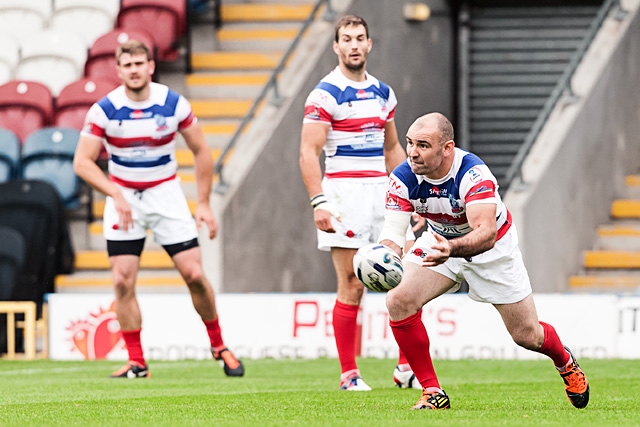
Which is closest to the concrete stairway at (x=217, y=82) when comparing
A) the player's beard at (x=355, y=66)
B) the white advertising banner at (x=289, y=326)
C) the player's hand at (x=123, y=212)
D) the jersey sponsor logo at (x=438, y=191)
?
the white advertising banner at (x=289, y=326)

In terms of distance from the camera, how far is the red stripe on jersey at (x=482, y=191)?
7.15 meters

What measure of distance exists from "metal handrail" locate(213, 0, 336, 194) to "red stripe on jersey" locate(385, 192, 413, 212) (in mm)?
7499

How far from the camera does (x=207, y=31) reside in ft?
59.0

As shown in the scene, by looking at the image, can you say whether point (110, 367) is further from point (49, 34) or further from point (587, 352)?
point (49, 34)

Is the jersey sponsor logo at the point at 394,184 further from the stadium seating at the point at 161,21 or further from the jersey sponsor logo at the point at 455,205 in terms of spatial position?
the stadium seating at the point at 161,21

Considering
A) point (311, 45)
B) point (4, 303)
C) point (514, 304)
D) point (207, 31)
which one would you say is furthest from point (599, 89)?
point (514, 304)

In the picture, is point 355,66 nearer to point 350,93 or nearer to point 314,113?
point 350,93

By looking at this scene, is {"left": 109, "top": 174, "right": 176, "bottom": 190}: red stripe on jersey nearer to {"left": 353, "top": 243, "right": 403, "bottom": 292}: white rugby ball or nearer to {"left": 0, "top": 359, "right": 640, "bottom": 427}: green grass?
{"left": 0, "top": 359, "right": 640, "bottom": 427}: green grass

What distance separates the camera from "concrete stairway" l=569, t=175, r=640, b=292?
52.0 feet

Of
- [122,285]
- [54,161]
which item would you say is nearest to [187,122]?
Answer: [122,285]

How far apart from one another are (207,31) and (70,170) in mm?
3390

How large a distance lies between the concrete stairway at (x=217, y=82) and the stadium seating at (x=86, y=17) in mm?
1011

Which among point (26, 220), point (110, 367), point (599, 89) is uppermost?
point (599, 89)

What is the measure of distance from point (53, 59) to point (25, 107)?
111 cm
